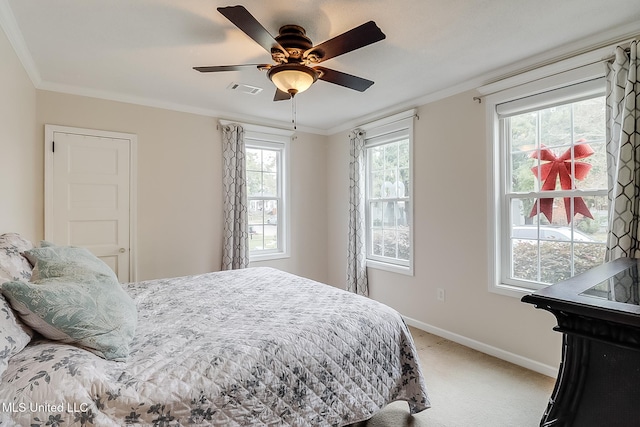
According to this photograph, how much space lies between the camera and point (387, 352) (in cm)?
178

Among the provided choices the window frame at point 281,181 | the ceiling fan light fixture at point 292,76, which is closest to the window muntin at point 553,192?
the ceiling fan light fixture at point 292,76

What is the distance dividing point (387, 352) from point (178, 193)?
2891 mm

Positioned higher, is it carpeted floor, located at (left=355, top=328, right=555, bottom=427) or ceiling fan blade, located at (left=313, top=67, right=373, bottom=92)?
ceiling fan blade, located at (left=313, top=67, right=373, bottom=92)

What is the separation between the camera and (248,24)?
1.61 metres

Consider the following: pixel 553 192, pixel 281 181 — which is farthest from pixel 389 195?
pixel 553 192

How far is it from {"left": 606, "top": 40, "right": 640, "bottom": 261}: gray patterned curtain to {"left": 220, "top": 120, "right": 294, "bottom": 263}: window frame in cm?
332

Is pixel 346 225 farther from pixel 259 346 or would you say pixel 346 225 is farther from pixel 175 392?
pixel 175 392

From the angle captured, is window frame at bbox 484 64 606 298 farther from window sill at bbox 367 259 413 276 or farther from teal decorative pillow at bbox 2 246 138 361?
teal decorative pillow at bbox 2 246 138 361

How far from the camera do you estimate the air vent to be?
9.86 ft

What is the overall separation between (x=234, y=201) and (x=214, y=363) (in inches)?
108

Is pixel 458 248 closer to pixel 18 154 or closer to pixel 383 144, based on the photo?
→ pixel 383 144

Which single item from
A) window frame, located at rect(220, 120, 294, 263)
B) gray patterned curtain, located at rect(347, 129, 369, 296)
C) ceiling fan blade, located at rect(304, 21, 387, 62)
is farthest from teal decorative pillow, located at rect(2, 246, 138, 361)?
gray patterned curtain, located at rect(347, 129, 369, 296)

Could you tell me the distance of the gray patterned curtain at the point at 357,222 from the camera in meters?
4.08

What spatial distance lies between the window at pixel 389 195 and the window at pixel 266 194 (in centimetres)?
117
